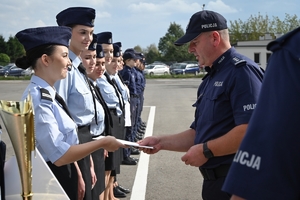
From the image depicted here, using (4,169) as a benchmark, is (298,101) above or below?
above

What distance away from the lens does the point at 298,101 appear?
3.54ft

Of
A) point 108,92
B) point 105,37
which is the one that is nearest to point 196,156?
point 108,92

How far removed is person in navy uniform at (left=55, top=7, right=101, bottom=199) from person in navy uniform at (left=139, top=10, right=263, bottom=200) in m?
1.03

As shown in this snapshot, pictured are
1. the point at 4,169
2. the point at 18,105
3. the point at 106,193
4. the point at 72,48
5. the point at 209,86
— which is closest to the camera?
→ the point at 18,105

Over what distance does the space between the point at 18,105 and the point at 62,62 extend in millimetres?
1171

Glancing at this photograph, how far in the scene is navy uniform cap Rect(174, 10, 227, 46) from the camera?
2.99 m

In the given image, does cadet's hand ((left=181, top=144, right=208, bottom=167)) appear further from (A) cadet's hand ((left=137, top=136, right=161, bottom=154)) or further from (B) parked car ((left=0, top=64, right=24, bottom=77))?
(B) parked car ((left=0, top=64, right=24, bottom=77))

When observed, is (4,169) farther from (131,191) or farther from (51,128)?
(131,191)

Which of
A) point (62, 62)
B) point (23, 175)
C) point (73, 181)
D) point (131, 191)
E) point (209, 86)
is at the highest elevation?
point (62, 62)

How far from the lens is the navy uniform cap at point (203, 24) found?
9.80 feet

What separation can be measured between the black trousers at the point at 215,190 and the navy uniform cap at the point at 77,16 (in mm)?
2023

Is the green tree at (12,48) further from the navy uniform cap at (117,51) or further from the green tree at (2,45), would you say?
the navy uniform cap at (117,51)

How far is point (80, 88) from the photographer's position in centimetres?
372

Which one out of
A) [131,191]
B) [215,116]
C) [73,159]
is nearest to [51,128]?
[73,159]
